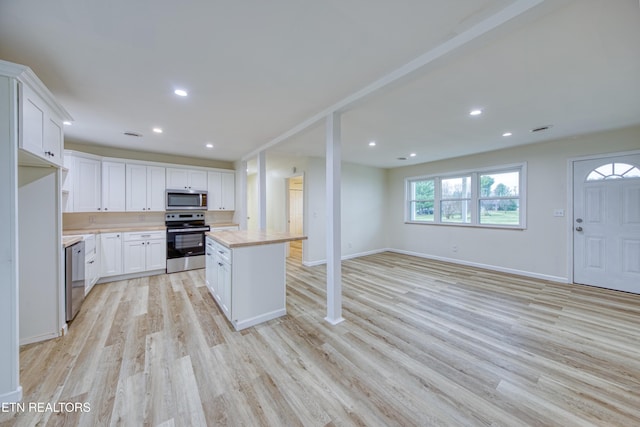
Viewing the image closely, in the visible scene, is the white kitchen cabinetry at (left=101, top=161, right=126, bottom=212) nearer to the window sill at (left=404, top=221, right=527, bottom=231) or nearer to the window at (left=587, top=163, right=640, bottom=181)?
the window sill at (left=404, top=221, right=527, bottom=231)

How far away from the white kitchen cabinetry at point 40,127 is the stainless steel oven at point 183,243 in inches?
98.6

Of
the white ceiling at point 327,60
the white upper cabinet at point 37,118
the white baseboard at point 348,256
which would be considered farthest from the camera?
the white baseboard at point 348,256

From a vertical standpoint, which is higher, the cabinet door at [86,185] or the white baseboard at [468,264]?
the cabinet door at [86,185]

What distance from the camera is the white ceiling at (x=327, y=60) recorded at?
145 cm

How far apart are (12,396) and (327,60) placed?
10.9 ft

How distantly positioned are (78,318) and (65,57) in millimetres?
2788

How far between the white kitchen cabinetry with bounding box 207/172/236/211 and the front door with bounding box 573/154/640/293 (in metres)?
6.77

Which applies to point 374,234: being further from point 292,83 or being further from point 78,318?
point 78,318

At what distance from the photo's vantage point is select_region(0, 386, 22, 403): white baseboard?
1.60 m

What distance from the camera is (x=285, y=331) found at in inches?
101

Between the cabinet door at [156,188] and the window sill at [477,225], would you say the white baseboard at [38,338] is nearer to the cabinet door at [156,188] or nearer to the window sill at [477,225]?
the cabinet door at [156,188]

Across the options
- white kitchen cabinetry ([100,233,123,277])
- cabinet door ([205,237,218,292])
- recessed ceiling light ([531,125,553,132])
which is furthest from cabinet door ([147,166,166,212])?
recessed ceiling light ([531,125,553,132])

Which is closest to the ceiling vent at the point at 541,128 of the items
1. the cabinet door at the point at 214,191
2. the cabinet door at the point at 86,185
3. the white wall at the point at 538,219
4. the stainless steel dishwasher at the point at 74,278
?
the white wall at the point at 538,219

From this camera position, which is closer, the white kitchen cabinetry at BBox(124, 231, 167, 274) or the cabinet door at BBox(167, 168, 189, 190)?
the white kitchen cabinetry at BBox(124, 231, 167, 274)
